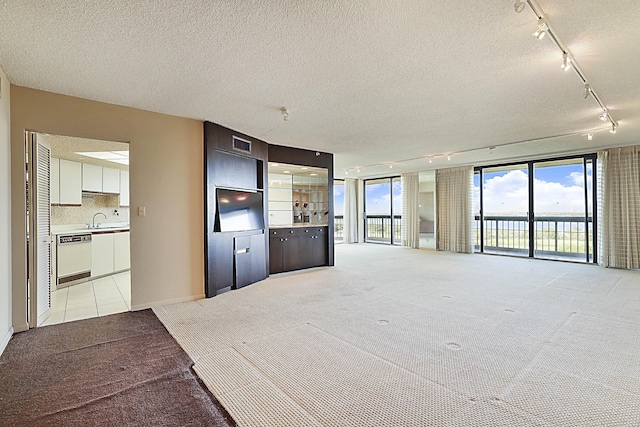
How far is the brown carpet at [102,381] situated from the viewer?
1798 millimetres

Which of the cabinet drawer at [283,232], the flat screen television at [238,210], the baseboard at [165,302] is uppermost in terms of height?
the flat screen television at [238,210]

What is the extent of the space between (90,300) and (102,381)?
2.68 metres

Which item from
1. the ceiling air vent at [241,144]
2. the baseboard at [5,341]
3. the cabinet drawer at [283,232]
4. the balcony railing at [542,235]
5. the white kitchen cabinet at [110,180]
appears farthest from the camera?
the balcony railing at [542,235]

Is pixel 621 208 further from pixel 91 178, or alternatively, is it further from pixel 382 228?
pixel 91 178

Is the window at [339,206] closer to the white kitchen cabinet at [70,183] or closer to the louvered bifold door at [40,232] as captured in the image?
the white kitchen cabinet at [70,183]

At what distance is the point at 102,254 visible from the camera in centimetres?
560

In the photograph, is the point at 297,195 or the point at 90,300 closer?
the point at 90,300

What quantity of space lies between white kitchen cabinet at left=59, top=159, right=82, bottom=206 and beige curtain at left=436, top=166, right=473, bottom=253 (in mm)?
8658

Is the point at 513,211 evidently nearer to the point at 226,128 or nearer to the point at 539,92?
the point at 539,92

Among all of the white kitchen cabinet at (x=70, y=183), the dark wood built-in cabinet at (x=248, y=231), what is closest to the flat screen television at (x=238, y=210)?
the dark wood built-in cabinet at (x=248, y=231)

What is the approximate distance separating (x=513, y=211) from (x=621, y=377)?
21.0 feet

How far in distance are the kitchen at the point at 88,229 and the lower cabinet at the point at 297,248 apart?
2.42m

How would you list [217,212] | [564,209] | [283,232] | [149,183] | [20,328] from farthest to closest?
[564,209] < [283,232] < [217,212] < [149,183] < [20,328]

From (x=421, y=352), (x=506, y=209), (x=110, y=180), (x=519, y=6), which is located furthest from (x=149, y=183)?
(x=506, y=209)
